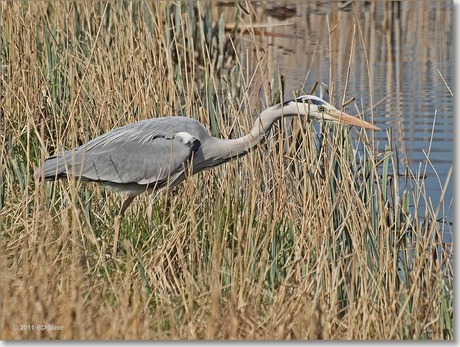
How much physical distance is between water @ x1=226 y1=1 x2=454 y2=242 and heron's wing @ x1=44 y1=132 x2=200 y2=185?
1.63 m

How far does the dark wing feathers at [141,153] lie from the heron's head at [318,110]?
1.54 feet

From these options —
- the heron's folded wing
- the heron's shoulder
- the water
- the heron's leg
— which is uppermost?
the heron's shoulder

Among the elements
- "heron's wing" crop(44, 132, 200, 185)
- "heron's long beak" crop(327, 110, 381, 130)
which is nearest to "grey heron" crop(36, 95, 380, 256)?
"heron's wing" crop(44, 132, 200, 185)

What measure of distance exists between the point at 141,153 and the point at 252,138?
51 cm

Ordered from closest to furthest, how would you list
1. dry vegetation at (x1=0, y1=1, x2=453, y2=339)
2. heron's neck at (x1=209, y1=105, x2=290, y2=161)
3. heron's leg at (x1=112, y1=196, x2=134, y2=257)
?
dry vegetation at (x1=0, y1=1, x2=453, y2=339) → heron's leg at (x1=112, y1=196, x2=134, y2=257) → heron's neck at (x1=209, y1=105, x2=290, y2=161)

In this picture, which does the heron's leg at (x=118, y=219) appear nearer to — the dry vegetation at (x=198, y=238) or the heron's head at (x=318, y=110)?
the dry vegetation at (x=198, y=238)

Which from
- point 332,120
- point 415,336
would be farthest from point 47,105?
point 415,336

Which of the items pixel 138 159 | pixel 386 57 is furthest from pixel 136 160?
pixel 386 57

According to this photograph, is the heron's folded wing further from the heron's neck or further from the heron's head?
the heron's head

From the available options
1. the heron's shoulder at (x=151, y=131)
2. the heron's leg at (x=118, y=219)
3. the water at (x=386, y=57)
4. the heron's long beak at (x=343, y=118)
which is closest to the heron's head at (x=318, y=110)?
the heron's long beak at (x=343, y=118)

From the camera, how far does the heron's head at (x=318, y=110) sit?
12.5ft

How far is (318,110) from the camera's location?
3877 millimetres

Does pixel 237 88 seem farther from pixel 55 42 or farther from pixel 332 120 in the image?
pixel 332 120

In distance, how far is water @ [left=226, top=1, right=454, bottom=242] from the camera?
5867mm
